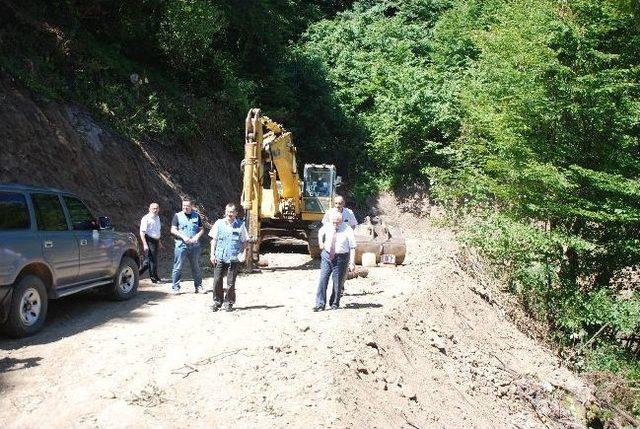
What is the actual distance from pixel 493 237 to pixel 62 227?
10.5 metres

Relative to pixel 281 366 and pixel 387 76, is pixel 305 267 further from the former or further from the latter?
pixel 387 76

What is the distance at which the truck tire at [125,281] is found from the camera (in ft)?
36.9

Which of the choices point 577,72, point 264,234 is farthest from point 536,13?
point 264,234

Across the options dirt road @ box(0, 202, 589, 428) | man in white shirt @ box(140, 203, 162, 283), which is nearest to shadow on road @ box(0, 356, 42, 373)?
dirt road @ box(0, 202, 589, 428)

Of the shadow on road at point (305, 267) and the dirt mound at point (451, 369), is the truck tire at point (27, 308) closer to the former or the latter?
the dirt mound at point (451, 369)

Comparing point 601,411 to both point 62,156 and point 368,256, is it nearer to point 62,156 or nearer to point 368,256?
point 368,256

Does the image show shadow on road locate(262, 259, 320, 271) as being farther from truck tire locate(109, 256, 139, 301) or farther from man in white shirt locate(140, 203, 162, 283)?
truck tire locate(109, 256, 139, 301)

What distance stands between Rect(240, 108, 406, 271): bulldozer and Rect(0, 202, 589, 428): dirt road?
236cm

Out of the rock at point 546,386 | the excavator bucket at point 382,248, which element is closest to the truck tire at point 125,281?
the excavator bucket at point 382,248

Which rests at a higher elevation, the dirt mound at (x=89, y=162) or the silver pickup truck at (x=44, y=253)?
the dirt mound at (x=89, y=162)

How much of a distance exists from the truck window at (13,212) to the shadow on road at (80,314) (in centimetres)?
158

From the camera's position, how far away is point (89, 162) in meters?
16.7

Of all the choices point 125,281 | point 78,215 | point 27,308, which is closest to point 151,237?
point 125,281

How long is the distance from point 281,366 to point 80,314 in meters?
4.48
